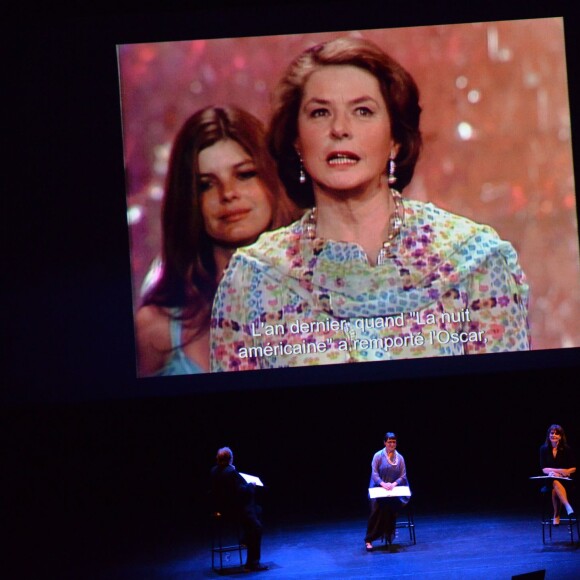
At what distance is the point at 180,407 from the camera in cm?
810

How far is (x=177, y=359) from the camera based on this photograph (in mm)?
7512

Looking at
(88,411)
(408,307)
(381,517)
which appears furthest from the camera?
(88,411)

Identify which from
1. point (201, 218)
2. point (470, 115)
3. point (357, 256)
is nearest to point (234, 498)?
point (357, 256)

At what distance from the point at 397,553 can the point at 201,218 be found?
2873 mm

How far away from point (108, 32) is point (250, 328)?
2519mm

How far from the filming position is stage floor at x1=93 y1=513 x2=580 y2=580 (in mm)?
6164

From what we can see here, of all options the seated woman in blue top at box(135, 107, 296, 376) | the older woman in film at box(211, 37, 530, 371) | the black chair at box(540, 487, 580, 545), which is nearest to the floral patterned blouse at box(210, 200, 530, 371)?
the older woman in film at box(211, 37, 530, 371)

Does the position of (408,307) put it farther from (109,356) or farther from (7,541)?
(7,541)

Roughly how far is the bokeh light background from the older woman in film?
0.41 feet

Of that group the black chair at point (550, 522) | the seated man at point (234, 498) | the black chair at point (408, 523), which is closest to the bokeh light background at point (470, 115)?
the black chair at point (550, 522)

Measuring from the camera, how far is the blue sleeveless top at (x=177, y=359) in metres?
7.51

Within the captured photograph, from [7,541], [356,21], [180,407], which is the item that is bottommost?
[7,541]

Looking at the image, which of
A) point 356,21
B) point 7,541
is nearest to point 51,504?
point 7,541

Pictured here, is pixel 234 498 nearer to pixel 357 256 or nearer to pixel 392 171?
pixel 357 256
